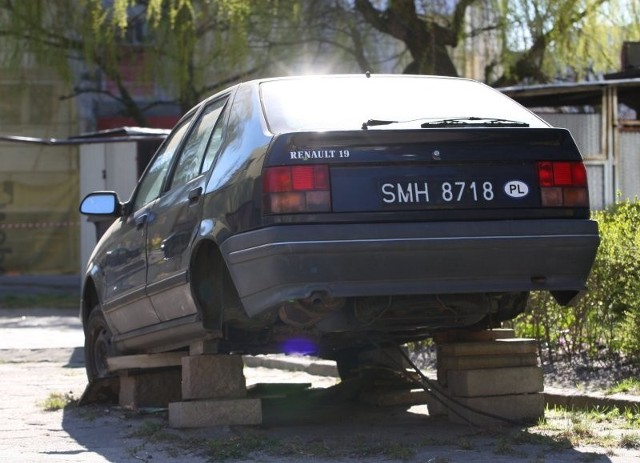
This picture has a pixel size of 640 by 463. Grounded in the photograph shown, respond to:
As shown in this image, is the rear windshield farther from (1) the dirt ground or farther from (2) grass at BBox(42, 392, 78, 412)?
(2) grass at BBox(42, 392, 78, 412)

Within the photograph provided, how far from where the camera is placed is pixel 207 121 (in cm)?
722

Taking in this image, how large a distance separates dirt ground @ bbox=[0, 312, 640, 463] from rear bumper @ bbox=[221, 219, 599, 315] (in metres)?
0.77

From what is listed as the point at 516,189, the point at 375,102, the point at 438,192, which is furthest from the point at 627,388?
the point at 375,102

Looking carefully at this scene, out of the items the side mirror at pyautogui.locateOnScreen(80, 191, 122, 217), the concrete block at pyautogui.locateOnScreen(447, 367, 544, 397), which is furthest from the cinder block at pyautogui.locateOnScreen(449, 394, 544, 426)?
the side mirror at pyautogui.locateOnScreen(80, 191, 122, 217)

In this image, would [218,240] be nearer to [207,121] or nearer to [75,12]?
[207,121]

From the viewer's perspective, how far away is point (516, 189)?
6047 mm

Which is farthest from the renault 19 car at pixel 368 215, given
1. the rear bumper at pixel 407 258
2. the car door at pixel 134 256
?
the car door at pixel 134 256

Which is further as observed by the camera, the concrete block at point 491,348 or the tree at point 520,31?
the tree at point 520,31

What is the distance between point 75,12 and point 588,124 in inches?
407

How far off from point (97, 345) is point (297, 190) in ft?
11.3

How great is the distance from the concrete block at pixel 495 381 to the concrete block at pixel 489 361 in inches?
1.2

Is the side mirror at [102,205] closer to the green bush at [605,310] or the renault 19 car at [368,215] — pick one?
the renault 19 car at [368,215]

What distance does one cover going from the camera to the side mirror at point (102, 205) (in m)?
8.02

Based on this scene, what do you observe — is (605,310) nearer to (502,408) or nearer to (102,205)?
(502,408)
